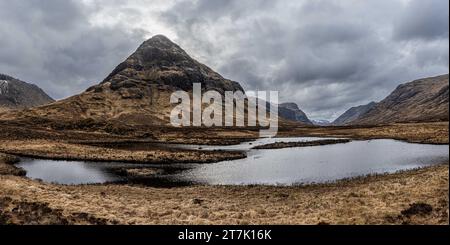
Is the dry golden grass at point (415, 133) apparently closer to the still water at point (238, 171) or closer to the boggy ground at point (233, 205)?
the still water at point (238, 171)

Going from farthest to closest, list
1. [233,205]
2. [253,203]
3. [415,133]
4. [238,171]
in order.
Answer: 1. [415,133]
2. [238,171]
3. [253,203]
4. [233,205]

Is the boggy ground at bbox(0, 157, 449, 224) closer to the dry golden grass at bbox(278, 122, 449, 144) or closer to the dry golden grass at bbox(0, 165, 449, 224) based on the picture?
the dry golden grass at bbox(0, 165, 449, 224)

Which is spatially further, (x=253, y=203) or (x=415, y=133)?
(x=415, y=133)

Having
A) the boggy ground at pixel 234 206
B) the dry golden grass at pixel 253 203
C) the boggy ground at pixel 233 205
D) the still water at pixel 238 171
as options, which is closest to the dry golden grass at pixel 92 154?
the still water at pixel 238 171

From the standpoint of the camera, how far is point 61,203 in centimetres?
2734

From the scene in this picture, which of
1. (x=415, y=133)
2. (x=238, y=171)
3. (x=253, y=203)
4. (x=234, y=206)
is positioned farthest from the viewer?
(x=415, y=133)

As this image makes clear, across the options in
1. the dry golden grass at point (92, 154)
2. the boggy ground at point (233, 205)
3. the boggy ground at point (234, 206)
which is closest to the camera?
the boggy ground at point (234, 206)

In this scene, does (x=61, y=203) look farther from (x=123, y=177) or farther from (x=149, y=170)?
(x=149, y=170)

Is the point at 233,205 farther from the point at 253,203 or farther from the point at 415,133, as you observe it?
the point at 415,133

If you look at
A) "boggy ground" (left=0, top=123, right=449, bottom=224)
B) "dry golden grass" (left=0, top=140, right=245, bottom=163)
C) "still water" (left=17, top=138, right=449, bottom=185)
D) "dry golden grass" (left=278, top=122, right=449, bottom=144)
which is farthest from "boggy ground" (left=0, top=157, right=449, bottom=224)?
"dry golden grass" (left=278, top=122, right=449, bottom=144)

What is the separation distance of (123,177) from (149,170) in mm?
5957

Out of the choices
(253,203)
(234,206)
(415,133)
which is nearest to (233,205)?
(234,206)

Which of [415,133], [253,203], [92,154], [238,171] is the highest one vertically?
[415,133]
